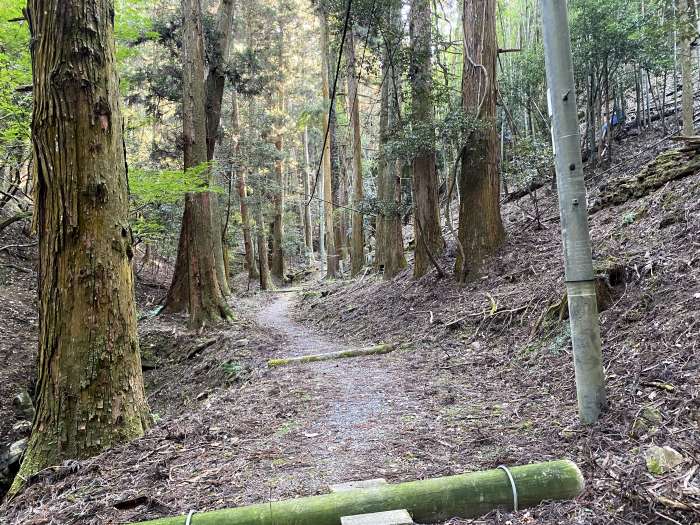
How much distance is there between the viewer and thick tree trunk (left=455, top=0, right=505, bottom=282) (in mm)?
8625

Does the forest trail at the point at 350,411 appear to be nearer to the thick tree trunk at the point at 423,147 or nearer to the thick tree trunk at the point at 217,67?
the thick tree trunk at the point at 423,147

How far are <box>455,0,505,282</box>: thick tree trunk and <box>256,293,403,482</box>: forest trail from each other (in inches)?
118

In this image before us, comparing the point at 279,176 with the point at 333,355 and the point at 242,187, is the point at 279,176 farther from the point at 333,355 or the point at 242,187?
the point at 333,355

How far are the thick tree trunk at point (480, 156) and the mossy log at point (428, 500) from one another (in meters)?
6.33

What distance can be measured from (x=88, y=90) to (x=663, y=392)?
5007 mm

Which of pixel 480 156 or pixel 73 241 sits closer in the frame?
pixel 73 241

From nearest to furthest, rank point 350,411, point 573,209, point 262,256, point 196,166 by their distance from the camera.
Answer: point 573,209
point 350,411
point 196,166
point 262,256

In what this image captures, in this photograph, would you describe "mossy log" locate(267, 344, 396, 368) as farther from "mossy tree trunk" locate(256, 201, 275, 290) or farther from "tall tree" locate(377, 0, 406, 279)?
"mossy tree trunk" locate(256, 201, 275, 290)

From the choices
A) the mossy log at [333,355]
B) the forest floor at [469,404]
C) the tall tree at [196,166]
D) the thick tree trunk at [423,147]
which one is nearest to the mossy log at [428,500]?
the forest floor at [469,404]

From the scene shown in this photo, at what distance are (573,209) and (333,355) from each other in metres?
5.08

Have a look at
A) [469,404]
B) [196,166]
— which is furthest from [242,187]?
[469,404]

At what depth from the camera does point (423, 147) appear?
9.02m

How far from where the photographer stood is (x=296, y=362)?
24.7 feet

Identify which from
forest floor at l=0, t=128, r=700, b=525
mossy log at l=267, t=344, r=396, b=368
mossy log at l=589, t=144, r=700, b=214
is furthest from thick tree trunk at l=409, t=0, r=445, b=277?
mossy log at l=589, t=144, r=700, b=214
